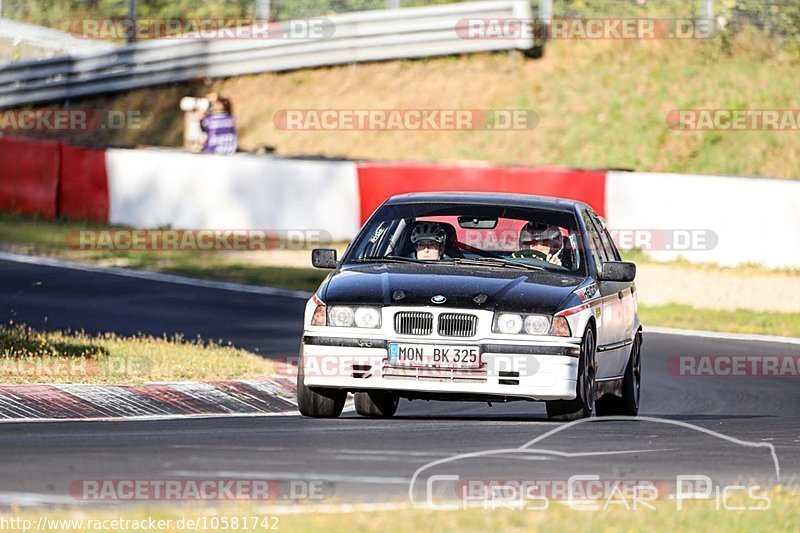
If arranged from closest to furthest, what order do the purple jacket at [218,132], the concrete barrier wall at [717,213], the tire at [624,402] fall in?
the tire at [624,402] < the concrete barrier wall at [717,213] < the purple jacket at [218,132]

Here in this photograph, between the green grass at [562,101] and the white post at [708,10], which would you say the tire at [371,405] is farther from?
the white post at [708,10]

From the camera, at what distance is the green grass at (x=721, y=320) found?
17969 millimetres

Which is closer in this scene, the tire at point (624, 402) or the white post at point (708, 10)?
the tire at point (624, 402)

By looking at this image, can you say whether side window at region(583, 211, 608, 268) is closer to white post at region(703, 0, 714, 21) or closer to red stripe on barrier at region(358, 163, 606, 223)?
red stripe on barrier at region(358, 163, 606, 223)

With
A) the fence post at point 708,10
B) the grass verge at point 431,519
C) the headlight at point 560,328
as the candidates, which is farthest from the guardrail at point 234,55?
the grass verge at point 431,519

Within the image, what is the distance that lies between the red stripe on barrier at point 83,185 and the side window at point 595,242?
50.2 feet

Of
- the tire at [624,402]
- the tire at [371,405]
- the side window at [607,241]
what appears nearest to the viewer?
the tire at [371,405]

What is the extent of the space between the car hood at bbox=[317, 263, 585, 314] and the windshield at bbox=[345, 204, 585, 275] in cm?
30

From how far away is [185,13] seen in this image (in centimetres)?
3547

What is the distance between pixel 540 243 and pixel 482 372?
1581mm

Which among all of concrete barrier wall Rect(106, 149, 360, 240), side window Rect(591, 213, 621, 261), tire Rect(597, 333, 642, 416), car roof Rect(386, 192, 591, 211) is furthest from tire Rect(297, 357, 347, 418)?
concrete barrier wall Rect(106, 149, 360, 240)

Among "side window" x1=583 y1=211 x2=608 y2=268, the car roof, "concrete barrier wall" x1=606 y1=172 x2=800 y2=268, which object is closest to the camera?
the car roof

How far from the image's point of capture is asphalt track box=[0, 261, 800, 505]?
7391 mm

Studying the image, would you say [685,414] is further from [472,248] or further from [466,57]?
[466,57]
